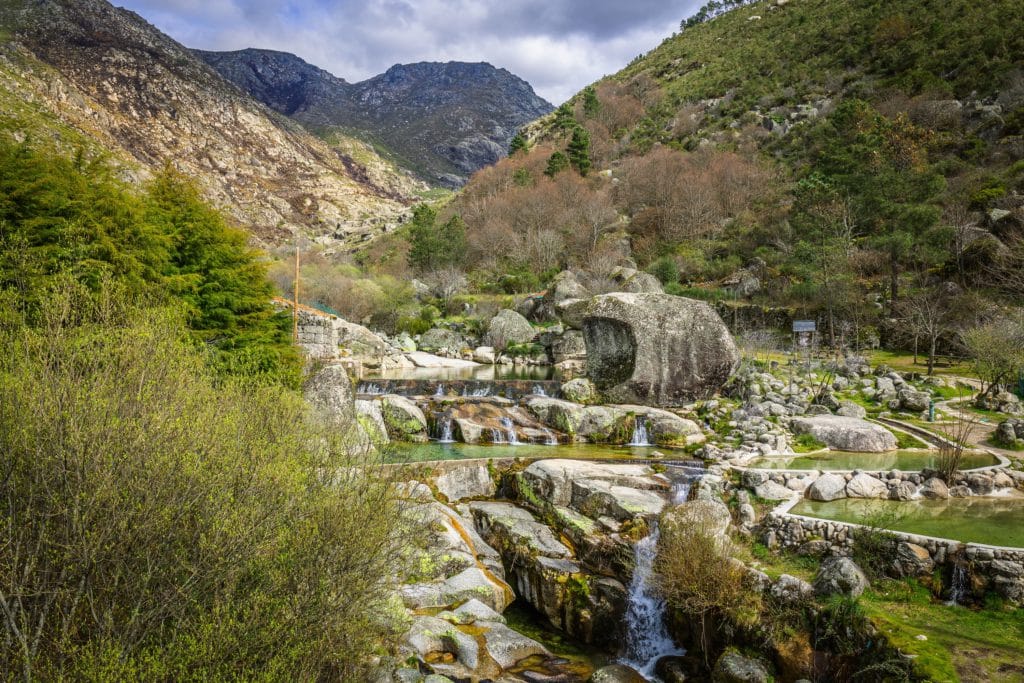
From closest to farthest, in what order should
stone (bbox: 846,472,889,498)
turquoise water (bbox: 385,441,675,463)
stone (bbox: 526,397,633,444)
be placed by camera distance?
1. stone (bbox: 846,472,889,498)
2. turquoise water (bbox: 385,441,675,463)
3. stone (bbox: 526,397,633,444)

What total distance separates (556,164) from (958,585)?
204 ft

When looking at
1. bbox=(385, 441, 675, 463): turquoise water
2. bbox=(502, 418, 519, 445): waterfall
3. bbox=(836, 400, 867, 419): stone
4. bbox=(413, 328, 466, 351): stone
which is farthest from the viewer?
bbox=(413, 328, 466, 351): stone

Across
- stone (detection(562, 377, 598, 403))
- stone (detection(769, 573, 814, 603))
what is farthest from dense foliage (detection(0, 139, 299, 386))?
stone (detection(769, 573, 814, 603))

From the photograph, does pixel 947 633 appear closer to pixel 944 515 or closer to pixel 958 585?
pixel 958 585

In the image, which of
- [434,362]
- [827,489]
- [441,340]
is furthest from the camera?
[441,340]

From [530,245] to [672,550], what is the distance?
4657cm

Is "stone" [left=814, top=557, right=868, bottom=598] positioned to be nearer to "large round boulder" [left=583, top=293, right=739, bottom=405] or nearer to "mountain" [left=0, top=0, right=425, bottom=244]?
"large round boulder" [left=583, top=293, right=739, bottom=405]

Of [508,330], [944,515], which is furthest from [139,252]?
[508,330]

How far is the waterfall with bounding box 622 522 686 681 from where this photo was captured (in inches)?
366

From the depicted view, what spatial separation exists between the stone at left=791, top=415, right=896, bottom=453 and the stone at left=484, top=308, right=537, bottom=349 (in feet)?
85.0

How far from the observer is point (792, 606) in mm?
8273

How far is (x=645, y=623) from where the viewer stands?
9.70 metres

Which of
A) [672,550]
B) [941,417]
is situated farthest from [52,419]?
[941,417]

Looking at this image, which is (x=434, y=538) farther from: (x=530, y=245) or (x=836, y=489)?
(x=530, y=245)
